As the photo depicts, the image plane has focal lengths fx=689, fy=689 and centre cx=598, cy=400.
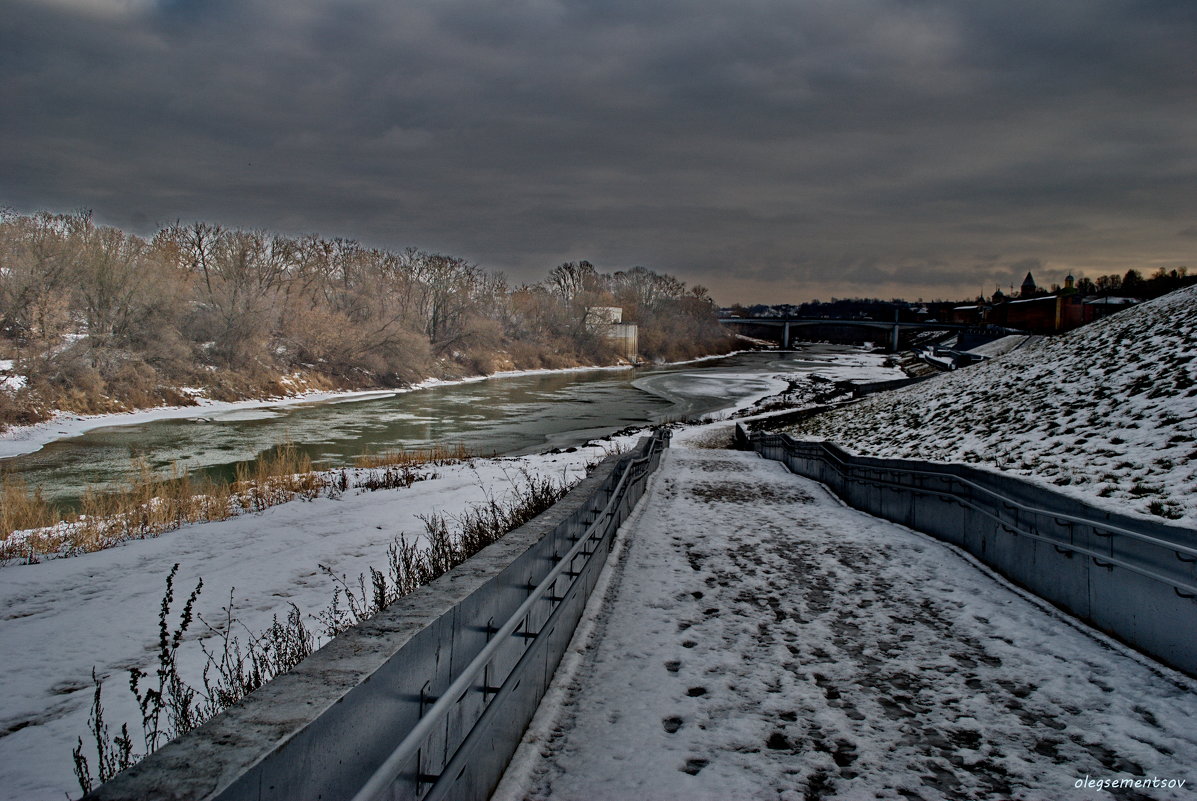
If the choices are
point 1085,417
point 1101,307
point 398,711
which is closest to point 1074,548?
point 398,711

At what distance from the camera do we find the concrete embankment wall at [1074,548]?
4586 millimetres

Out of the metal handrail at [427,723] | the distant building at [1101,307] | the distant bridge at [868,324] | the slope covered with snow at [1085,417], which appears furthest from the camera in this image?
the distant bridge at [868,324]

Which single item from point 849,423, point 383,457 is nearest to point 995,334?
point 849,423

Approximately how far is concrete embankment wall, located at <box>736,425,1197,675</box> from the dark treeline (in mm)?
38088

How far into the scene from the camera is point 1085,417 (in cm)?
1409

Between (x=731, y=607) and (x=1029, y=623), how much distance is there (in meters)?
2.31

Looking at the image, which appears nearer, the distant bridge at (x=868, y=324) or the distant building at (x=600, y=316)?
the distant building at (x=600, y=316)

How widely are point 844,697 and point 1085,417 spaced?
1317 centimetres

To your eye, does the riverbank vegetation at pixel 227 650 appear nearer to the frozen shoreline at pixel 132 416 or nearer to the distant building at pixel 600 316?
the frozen shoreline at pixel 132 416

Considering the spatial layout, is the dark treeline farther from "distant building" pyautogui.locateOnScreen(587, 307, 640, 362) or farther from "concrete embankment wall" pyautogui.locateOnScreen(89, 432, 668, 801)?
"concrete embankment wall" pyautogui.locateOnScreen(89, 432, 668, 801)

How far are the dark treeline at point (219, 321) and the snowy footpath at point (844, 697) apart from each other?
3743cm

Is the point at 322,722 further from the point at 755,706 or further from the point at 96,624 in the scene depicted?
the point at 96,624

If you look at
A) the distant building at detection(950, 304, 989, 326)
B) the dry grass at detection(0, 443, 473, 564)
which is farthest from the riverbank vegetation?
the distant building at detection(950, 304, 989, 326)

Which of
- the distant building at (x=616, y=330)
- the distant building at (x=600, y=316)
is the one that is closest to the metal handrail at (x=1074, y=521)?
the distant building at (x=616, y=330)
